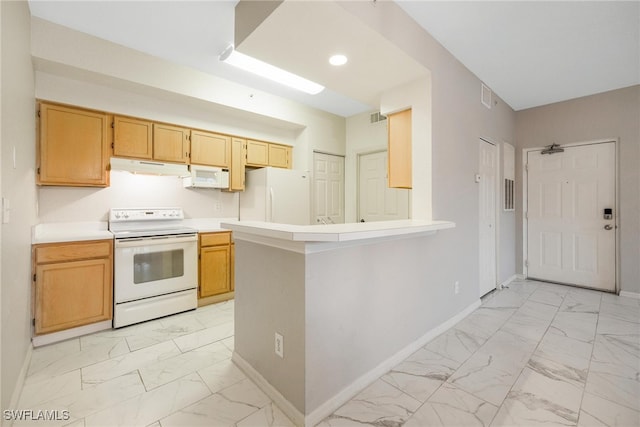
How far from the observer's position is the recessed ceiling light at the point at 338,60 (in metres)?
2.20

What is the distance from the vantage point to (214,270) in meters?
3.46

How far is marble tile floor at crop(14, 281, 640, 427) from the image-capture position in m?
1.59

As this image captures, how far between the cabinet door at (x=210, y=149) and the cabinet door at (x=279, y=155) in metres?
0.68

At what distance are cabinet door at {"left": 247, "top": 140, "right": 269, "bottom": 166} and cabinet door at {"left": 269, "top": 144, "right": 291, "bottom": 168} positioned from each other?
0.09 m

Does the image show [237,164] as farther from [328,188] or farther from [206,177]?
[328,188]

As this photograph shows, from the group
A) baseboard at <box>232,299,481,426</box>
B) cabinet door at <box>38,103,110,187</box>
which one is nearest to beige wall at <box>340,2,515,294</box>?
baseboard at <box>232,299,481,426</box>

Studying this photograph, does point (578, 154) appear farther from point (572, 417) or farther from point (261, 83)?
point (261, 83)

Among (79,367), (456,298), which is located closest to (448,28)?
(456,298)

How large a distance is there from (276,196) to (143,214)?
1.59m

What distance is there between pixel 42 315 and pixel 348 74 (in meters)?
3.40

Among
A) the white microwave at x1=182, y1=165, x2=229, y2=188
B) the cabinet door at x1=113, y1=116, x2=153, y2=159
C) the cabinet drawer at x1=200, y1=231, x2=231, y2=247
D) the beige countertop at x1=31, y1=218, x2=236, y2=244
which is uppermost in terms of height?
the cabinet door at x1=113, y1=116, x2=153, y2=159

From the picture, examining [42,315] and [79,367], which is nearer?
[79,367]

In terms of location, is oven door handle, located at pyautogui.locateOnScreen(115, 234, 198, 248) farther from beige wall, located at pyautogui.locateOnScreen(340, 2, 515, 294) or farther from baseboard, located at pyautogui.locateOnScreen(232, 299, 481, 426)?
beige wall, located at pyautogui.locateOnScreen(340, 2, 515, 294)

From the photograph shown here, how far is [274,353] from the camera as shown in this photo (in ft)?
5.67
